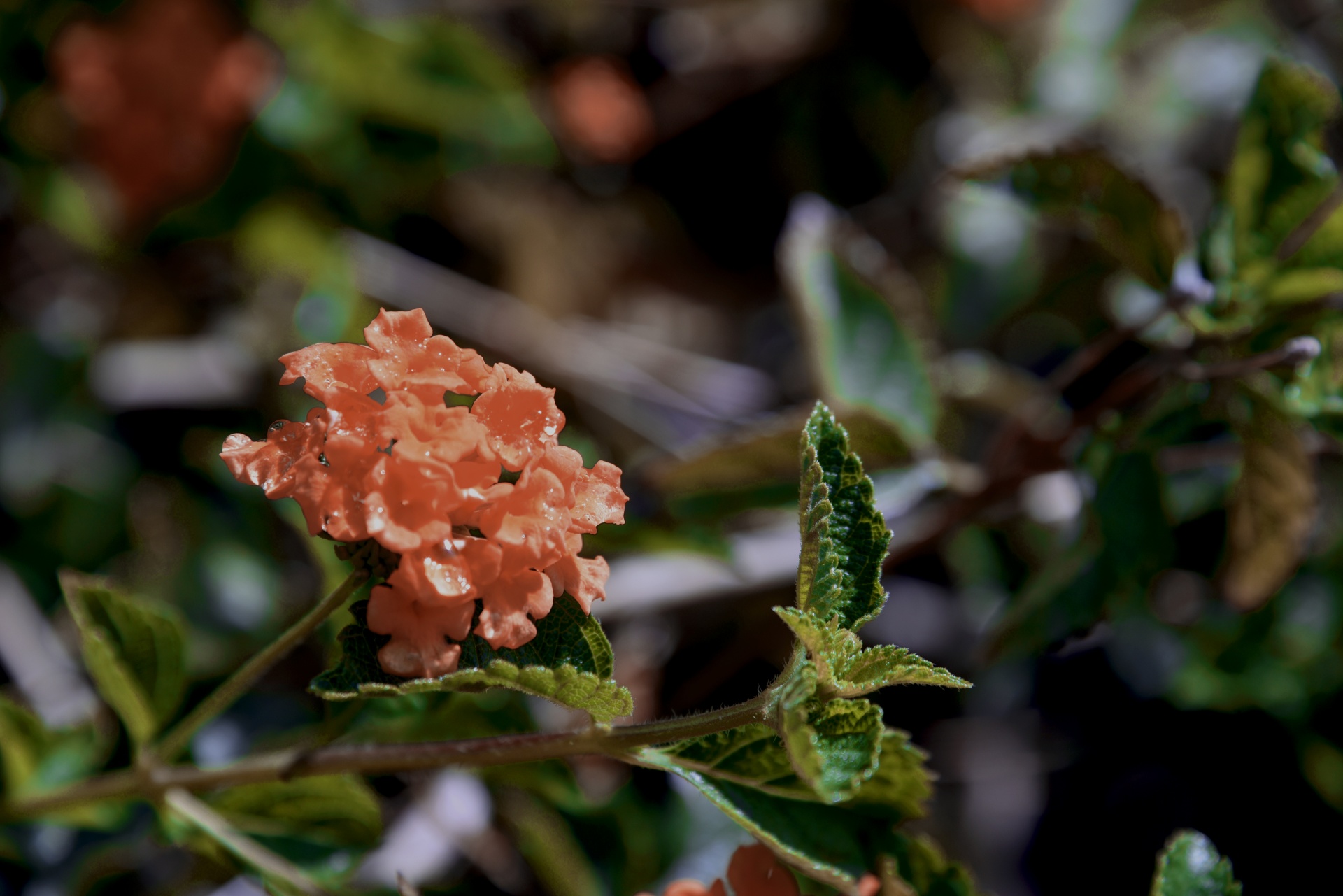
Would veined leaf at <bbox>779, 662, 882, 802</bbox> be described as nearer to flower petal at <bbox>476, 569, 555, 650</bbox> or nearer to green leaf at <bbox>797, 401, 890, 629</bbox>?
green leaf at <bbox>797, 401, 890, 629</bbox>

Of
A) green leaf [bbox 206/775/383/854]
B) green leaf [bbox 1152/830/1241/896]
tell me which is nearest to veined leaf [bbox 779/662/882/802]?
green leaf [bbox 1152/830/1241/896]

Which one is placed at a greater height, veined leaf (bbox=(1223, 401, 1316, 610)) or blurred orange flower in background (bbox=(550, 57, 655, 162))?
veined leaf (bbox=(1223, 401, 1316, 610))

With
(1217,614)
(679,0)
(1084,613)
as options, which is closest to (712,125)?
(679,0)

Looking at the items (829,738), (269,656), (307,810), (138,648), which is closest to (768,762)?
(829,738)

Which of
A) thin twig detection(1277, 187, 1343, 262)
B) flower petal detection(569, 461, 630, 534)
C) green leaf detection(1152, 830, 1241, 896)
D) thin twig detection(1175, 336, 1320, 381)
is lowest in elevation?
green leaf detection(1152, 830, 1241, 896)

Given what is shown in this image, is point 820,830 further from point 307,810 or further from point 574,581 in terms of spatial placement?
point 307,810

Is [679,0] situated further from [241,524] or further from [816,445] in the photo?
[816,445]
